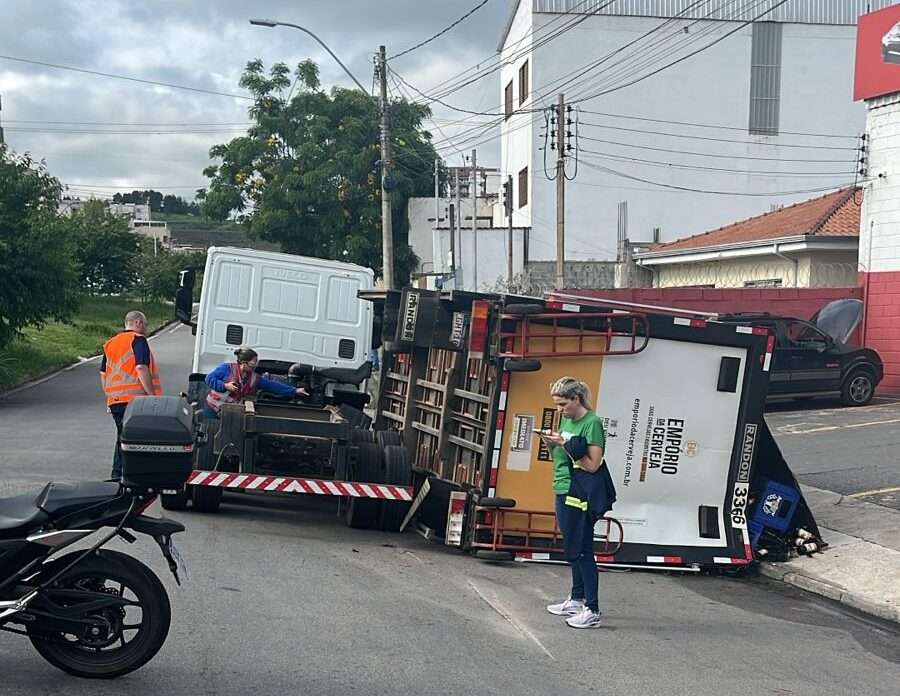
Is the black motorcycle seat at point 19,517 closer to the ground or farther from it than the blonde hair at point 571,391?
closer to the ground

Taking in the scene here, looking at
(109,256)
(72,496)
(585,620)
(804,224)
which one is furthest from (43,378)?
(109,256)

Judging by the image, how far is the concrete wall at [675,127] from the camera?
4297 centimetres

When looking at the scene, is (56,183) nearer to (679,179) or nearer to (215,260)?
(215,260)

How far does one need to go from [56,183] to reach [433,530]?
56.4 feet

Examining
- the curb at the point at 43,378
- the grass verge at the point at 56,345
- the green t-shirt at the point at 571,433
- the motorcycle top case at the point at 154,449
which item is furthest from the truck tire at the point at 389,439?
the grass verge at the point at 56,345

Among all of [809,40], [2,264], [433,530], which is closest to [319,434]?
[433,530]

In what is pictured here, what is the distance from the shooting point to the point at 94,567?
5.45 metres

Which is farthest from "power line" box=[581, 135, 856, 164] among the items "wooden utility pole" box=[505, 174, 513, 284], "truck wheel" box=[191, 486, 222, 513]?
"truck wheel" box=[191, 486, 222, 513]

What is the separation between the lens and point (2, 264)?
71.6 ft

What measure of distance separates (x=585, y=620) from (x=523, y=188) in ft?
129

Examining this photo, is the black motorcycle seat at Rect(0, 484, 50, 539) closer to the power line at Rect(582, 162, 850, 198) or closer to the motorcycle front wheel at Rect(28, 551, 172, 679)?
the motorcycle front wheel at Rect(28, 551, 172, 679)

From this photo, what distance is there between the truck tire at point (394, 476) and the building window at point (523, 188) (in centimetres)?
3559

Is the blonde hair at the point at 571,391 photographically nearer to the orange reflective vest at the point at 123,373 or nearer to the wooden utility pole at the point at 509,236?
the orange reflective vest at the point at 123,373

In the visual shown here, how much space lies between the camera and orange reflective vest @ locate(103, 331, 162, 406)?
1071 centimetres
